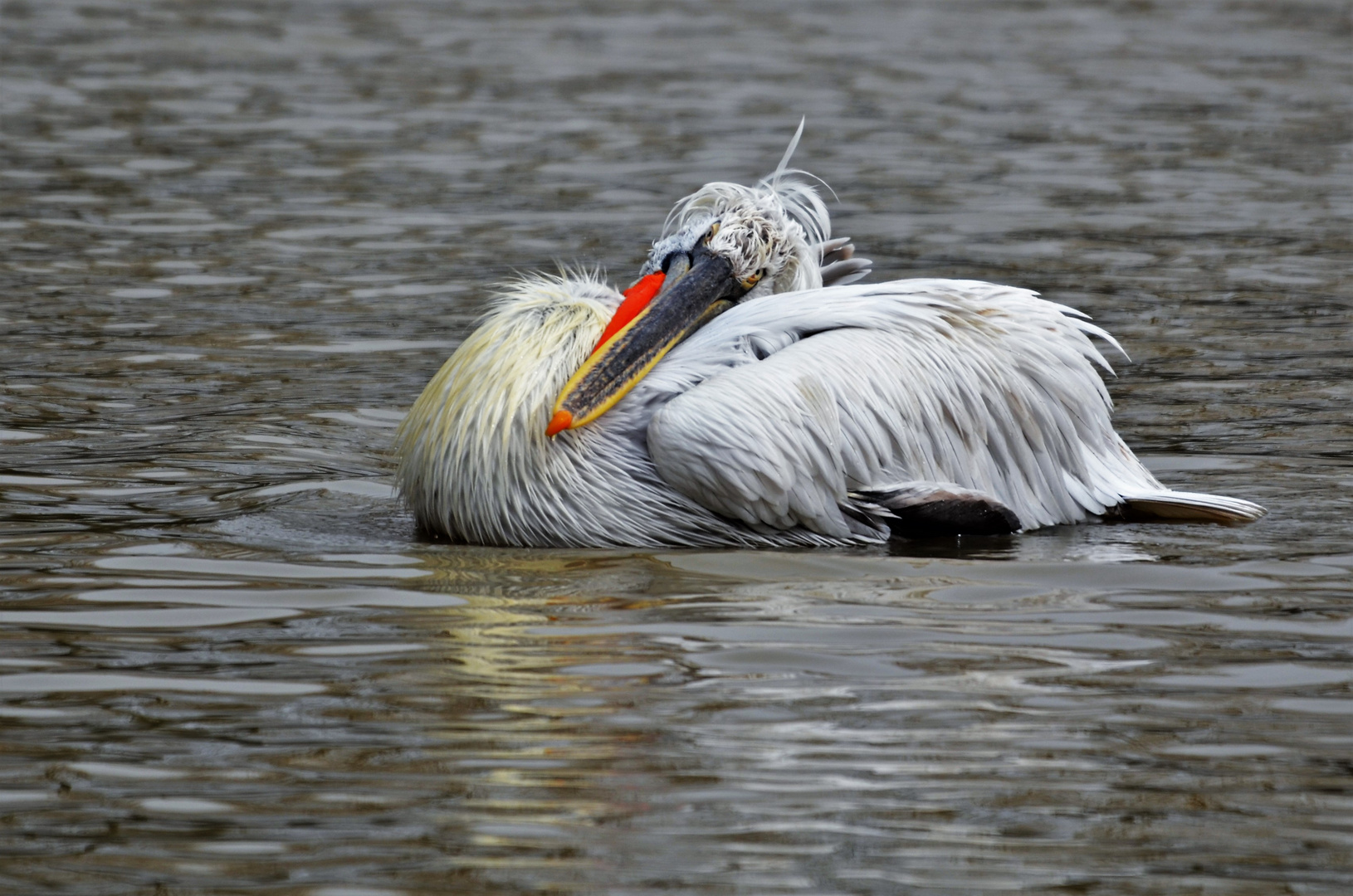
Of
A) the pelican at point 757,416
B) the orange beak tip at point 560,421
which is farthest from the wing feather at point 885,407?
the orange beak tip at point 560,421

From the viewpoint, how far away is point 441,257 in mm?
9625

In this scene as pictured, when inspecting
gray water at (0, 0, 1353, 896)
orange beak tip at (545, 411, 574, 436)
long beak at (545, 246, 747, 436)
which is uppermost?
long beak at (545, 246, 747, 436)

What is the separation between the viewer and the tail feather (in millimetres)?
5590

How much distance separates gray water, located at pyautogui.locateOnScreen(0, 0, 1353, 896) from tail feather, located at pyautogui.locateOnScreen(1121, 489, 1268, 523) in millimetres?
65

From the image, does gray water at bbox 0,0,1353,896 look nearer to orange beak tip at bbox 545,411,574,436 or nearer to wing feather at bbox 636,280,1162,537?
wing feather at bbox 636,280,1162,537

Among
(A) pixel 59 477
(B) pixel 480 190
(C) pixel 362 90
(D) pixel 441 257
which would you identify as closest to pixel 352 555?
(A) pixel 59 477

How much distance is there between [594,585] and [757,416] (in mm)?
574

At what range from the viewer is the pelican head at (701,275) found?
529cm

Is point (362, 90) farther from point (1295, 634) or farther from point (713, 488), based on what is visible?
point (1295, 634)

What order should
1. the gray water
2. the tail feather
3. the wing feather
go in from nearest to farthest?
the gray water, the wing feather, the tail feather

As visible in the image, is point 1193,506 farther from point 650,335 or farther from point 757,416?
point 650,335

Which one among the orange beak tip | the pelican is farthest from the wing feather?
the orange beak tip

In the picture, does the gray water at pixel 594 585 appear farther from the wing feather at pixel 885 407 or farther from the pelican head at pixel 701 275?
the pelican head at pixel 701 275

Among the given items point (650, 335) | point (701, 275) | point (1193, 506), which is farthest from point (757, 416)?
point (1193, 506)
